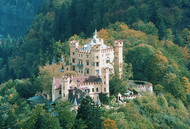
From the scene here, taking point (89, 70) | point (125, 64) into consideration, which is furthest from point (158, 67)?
point (89, 70)

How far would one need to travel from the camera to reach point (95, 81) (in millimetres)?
96750

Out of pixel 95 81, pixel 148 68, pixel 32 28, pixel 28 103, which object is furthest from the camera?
pixel 32 28

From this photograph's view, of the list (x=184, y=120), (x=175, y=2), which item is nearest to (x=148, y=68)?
(x=184, y=120)

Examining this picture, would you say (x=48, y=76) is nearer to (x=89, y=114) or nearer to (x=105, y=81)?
(x=105, y=81)

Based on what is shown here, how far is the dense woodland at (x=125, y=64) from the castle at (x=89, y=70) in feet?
7.96

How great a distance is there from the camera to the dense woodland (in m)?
90.7

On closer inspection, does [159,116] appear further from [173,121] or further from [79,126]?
[79,126]

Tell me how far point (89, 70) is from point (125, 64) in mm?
7518

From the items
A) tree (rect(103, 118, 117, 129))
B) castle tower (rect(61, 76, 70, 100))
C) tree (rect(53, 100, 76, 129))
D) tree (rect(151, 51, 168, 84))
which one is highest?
tree (rect(151, 51, 168, 84))

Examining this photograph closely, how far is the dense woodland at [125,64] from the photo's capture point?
298ft

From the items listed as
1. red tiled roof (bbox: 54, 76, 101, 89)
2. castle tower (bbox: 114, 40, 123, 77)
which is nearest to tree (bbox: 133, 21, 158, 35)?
castle tower (bbox: 114, 40, 123, 77)

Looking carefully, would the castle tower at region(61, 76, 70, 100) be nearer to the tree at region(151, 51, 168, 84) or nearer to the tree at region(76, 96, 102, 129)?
the tree at region(76, 96, 102, 129)

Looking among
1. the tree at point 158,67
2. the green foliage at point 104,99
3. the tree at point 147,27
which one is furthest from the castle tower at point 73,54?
the tree at point 147,27

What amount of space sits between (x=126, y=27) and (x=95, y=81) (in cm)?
4628
